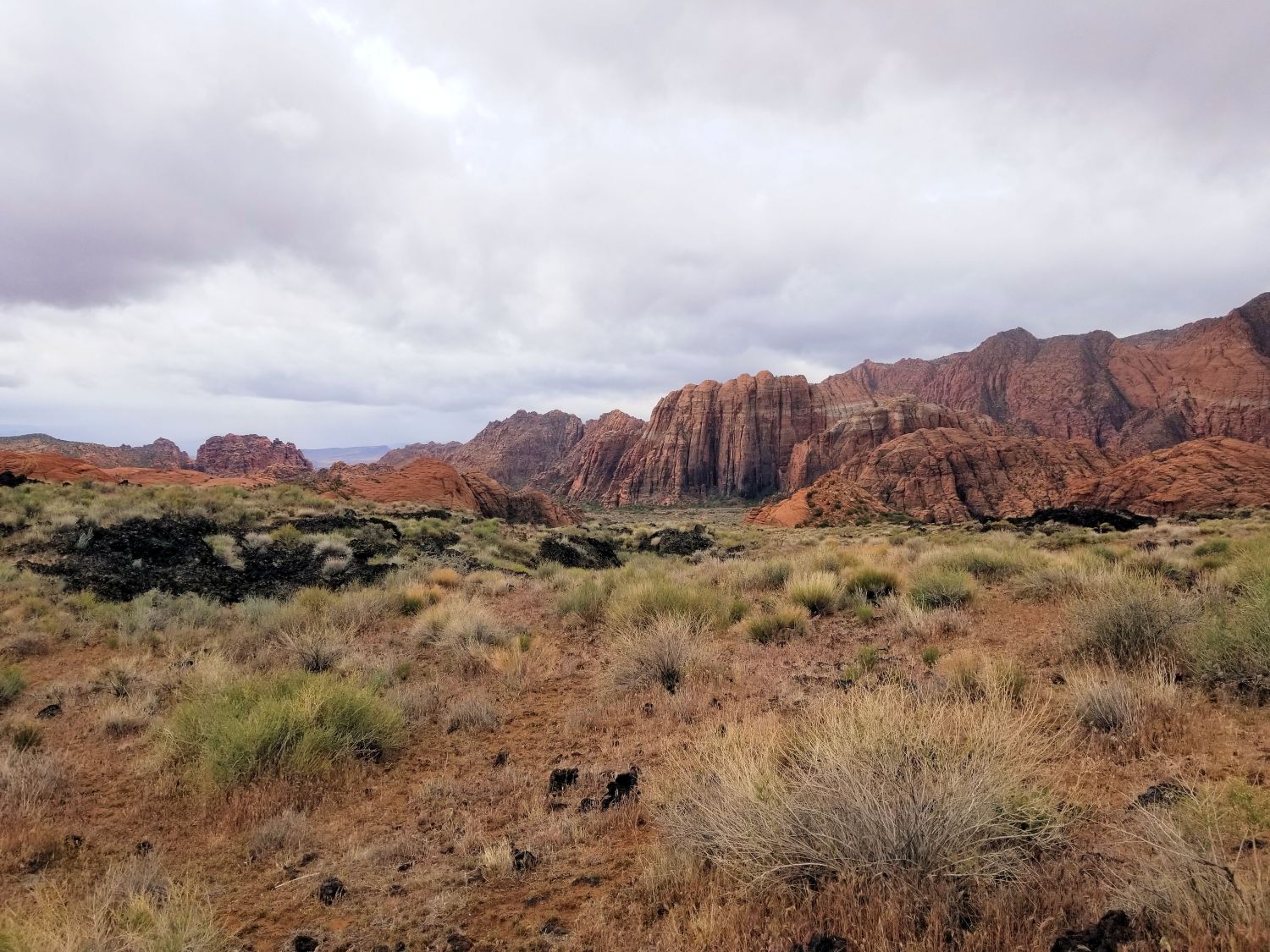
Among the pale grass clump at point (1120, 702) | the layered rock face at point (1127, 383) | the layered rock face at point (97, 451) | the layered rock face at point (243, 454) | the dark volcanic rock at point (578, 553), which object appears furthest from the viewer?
the layered rock face at point (243, 454)

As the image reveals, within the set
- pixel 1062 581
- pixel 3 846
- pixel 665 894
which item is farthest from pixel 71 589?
pixel 1062 581

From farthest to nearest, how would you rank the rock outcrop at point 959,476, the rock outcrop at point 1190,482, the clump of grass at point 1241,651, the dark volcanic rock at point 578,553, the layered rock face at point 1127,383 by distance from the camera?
the layered rock face at point 1127,383
the rock outcrop at point 959,476
the rock outcrop at point 1190,482
the dark volcanic rock at point 578,553
the clump of grass at point 1241,651

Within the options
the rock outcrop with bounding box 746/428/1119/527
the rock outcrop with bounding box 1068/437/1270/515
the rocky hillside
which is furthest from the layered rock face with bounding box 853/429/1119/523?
the rocky hillside

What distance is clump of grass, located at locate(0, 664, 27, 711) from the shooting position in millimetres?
7176

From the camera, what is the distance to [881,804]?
3.09m

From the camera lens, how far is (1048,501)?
5697cm

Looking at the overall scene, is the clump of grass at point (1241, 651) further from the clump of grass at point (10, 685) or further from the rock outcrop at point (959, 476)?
the rock outcrop at point (959, 476)

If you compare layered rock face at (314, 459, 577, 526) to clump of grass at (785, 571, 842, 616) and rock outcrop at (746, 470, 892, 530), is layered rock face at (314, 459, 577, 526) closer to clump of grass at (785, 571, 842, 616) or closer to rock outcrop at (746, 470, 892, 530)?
rock outcrop at (746, 470, 892, 530)

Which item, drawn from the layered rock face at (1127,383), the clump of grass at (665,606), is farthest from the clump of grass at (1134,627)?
the layered rock face at (1127,383)

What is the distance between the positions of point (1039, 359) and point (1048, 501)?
12377 cm

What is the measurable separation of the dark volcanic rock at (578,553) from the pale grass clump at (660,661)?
11.2 m

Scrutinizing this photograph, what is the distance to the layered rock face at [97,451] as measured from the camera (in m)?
70.5

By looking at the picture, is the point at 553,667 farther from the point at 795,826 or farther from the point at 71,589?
the point at 71,589

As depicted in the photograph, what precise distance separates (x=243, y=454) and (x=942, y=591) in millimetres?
148110
